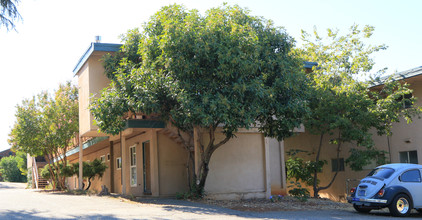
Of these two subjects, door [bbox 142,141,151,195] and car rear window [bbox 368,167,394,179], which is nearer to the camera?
car rear window [bbox 368,167,394,179]

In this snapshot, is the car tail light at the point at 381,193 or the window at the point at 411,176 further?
the window at the point at 411,176

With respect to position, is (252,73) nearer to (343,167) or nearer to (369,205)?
(369,205)

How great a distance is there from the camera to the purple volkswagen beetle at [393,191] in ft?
45.4

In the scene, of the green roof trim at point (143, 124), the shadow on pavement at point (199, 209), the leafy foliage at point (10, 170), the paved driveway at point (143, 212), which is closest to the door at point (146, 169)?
the green roof trim at point (143, 124)

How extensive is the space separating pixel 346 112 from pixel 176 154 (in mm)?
7753

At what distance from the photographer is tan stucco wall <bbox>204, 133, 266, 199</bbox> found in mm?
17484

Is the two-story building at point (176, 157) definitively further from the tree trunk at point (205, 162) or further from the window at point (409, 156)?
the window at point (409, 156)

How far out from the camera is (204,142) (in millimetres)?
17594

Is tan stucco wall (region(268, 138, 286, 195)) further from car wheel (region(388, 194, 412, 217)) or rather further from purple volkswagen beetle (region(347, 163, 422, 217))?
car wheel (region(388, 194, 412, 217))

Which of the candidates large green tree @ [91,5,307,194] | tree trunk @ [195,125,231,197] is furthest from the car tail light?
tree trunk @ [195,125,231,197]

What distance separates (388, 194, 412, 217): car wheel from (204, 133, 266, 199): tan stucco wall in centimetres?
570

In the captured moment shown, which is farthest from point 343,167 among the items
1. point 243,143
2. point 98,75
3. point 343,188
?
point 98,75

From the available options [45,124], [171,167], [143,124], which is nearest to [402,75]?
[171,167]

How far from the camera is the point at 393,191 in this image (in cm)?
1382
